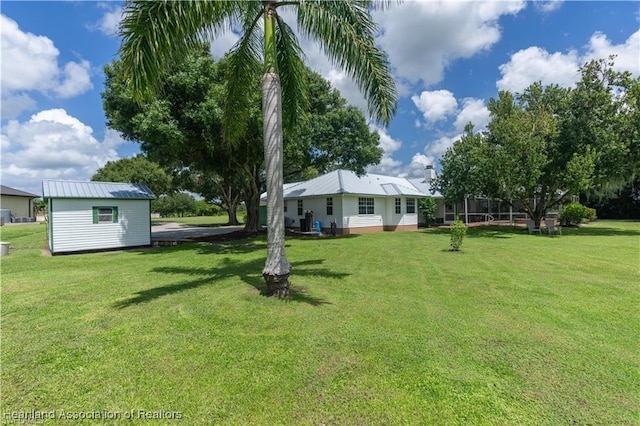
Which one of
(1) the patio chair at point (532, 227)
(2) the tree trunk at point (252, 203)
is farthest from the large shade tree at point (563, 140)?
(2) the tree trunk at point (252, 203)

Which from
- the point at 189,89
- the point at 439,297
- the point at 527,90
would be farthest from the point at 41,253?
the point at 527,90

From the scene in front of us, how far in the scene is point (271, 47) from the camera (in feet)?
19.7

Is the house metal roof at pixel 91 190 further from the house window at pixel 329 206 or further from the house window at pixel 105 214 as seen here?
the house window at pixel 329 206

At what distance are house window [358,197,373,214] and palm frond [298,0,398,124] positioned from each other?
1475 centimetres

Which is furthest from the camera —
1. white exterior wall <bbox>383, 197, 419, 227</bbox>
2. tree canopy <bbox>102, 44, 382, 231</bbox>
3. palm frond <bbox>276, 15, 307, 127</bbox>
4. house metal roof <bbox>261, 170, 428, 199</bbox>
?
white exterior wall <bbox>383, 197, 419, 227</bbox>

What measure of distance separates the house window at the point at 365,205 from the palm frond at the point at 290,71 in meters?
13.7

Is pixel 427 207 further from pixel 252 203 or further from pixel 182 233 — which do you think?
pixel 182 233

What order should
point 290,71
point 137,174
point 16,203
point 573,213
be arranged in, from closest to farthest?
point 290,71, point 573,213, point 137,174, point 16,203

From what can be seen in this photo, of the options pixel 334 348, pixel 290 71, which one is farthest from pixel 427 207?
pixel 334 348

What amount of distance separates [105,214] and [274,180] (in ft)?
38.3

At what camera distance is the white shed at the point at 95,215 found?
41.6 ft

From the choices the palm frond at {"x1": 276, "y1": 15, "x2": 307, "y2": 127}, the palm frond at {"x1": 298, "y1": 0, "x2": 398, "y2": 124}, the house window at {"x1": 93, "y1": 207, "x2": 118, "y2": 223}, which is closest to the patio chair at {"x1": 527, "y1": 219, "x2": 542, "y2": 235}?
the palm frond at {"x1": 298, "y1": 0, "x2": 398, "y2": 124}

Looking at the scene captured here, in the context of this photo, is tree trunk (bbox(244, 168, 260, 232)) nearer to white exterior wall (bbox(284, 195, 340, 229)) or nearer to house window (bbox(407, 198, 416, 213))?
white exterior wall (bbox(284, 195, 340, 229))

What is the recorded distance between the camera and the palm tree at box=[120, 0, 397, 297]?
16.2ft
